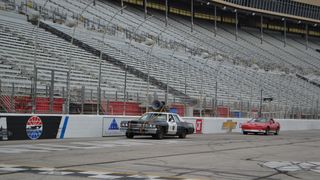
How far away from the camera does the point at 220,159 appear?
14508 mm

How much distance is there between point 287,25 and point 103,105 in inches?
2752

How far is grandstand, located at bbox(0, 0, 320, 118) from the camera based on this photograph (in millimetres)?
27322

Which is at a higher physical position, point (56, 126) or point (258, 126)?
point (258, 126)

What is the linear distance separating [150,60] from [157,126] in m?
16.5

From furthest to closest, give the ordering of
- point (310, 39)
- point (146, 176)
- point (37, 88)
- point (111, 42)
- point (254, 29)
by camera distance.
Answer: point (310, 39) → point (254, 29) → point (111, 42) → point (37, 88) → point (146, 176)

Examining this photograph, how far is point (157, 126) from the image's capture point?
23938 millimetres

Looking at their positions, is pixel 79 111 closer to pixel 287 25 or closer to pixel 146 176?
pixel 146 176

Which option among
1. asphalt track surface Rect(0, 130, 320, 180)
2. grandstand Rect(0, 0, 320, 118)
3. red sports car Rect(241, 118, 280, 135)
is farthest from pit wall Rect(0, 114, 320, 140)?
red sports car Rect(241, 118, 280, 135)

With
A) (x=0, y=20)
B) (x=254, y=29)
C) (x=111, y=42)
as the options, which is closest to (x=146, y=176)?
(x=0, y=20)

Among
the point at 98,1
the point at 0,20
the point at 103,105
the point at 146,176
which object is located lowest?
the point at 146,176

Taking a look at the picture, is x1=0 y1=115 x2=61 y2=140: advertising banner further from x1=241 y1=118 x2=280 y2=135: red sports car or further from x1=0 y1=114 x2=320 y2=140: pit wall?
x1=241 y1=118 x2=280 y2=135: red sports car

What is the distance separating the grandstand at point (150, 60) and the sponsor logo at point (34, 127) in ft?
1.56

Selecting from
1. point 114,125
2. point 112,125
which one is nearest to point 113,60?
point 114,125

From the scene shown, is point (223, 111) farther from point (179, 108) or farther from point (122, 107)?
point (122, 107)
